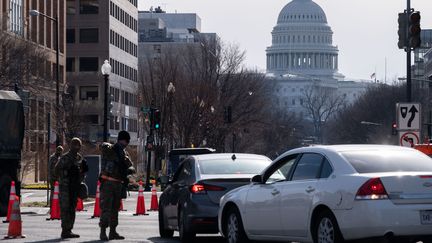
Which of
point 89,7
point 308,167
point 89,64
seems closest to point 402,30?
point 308,167

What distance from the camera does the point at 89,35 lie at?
106 metres

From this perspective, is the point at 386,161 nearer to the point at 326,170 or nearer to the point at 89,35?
the point at 326,170

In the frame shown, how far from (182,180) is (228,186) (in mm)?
1369

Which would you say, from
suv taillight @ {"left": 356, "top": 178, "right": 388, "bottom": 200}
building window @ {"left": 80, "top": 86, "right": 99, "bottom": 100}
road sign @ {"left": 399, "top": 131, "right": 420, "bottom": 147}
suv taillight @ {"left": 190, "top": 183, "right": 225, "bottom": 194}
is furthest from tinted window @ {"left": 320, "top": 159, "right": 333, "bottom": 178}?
building window @ {"left": 80, "top": 86, "right": 99, "bottom": 100}

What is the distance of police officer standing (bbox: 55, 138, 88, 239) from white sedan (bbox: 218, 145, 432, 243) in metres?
4.95

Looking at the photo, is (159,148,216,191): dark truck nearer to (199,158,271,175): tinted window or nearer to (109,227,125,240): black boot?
(109,227,125,240): black boot

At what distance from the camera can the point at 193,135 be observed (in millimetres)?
79750

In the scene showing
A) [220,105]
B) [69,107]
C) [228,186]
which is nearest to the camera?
[228,186]

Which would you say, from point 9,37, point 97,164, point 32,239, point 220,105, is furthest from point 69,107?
point 32,239

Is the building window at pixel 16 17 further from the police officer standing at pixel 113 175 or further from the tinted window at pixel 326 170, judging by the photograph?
the tinted window at pixel 326 170

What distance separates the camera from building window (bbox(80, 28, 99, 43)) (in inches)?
4156

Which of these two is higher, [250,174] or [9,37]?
[9,37]

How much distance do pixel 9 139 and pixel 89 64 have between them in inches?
3029

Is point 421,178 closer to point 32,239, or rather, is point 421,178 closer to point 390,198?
point 390,198
